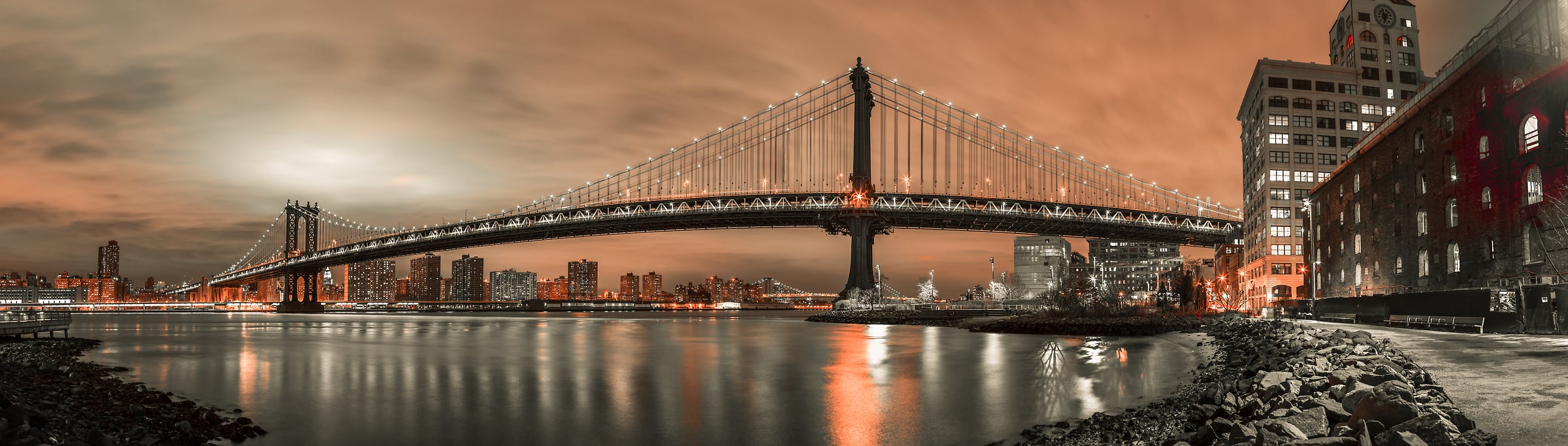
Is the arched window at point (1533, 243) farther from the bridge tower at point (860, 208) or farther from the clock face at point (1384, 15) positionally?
the clock face at point (1384, 15)

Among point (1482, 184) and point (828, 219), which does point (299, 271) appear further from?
point (1482, 184)

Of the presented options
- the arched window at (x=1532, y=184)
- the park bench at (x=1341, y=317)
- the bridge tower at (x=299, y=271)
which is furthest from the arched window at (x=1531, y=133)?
the bridge tower at (x=299, y=271)

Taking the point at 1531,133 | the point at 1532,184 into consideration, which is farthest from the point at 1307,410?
the point at 1532,184

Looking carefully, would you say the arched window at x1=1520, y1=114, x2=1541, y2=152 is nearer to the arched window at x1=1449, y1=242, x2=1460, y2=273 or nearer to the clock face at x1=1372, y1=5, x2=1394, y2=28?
the arched window at x1=1449, y1=242, x2=1460, y2=273

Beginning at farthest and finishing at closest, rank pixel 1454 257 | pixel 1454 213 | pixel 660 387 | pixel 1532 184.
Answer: pixel 1454 257
pixel 1454 213
pixel 1532 184
pixel 660 387

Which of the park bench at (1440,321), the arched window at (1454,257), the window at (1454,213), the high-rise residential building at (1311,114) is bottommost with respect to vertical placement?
the park bench at (1440,321)
